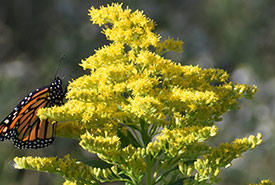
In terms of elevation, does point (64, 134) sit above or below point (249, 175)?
below

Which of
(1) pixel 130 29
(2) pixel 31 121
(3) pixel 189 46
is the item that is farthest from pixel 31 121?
(3) pixel 189 46

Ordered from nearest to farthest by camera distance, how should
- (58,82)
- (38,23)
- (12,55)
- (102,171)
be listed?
(102,171) → (58,82) → (12,55) → (38,23)

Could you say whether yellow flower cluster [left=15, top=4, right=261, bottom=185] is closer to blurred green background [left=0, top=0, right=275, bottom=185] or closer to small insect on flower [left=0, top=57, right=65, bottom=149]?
small insect on flower [left=0, top=57, right=65, bottom=149]

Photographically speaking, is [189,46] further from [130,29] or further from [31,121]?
[130,29]

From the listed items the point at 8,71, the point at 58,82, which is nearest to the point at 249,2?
the point at 8,71

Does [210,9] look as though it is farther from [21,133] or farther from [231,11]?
[21,133]

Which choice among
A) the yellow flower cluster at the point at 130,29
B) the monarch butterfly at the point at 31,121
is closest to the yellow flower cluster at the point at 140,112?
the yellow flower cluster at the point at 130,29

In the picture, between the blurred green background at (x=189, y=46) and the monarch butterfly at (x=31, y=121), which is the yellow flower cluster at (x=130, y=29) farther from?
the blurred green background at (x=189, y=46)
